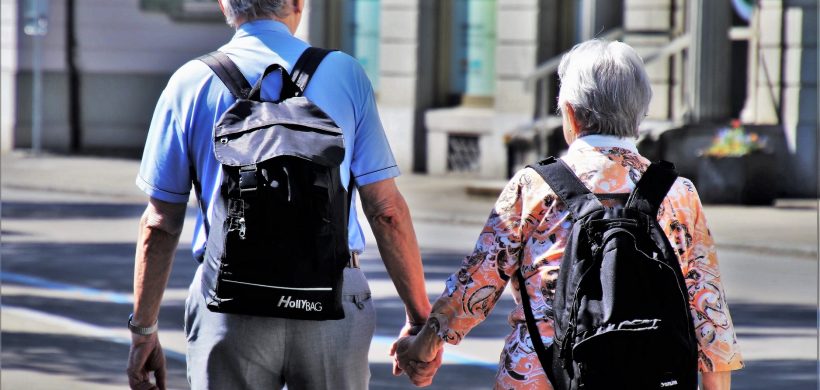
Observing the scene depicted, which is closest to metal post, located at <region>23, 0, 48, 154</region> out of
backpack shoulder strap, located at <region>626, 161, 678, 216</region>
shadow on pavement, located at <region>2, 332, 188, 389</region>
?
shadow on pavement, located at <region>2, 332, 188, 389</region>

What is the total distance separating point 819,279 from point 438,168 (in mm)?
10576

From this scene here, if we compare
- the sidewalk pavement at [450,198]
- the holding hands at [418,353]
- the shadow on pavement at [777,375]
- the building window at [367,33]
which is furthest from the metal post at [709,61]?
the holding hands at [418,353]

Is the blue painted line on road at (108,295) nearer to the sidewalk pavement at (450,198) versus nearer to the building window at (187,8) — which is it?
the sidewalk pavement at (450,198)

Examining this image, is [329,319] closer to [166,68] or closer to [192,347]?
[192,347]

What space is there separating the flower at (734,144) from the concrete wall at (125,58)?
12.1m

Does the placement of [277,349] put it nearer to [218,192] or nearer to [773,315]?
[218,192]

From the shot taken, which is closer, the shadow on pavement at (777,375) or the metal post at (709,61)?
the shadow on pavement at (777,375)

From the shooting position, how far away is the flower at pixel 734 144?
1752 centimetres

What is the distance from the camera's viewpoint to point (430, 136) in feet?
72.8

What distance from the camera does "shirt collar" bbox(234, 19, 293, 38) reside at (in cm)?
374

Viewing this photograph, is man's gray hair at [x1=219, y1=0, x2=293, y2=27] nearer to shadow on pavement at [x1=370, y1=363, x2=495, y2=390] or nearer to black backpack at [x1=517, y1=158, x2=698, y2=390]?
black backpack at [x1=517, y1=158, x2=698, y2=390]

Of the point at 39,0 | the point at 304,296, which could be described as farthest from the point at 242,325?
the point at 39,0

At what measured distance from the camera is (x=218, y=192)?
3.56m

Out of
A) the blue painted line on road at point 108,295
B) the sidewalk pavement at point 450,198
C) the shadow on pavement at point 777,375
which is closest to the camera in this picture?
the shadow on pavement at point 777,375
